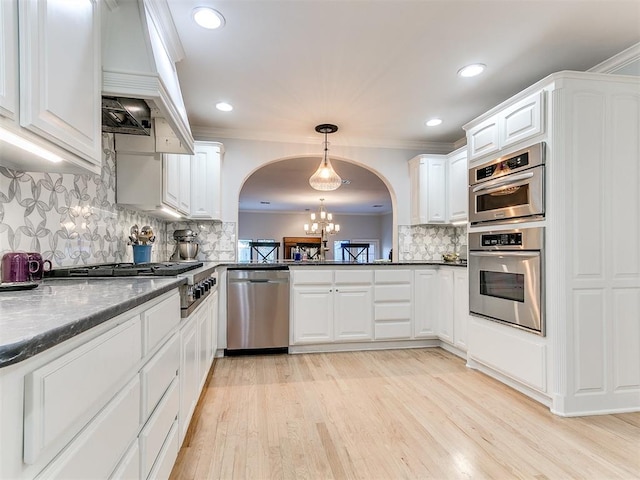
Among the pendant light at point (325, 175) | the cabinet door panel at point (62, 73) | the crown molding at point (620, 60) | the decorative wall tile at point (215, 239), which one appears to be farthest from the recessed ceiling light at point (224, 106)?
the crown molding at point (620, 60)

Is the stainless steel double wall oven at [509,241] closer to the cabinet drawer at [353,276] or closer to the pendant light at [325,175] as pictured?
the cabinet drawer at [353,276]

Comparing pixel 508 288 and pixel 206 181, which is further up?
pixel 206 181

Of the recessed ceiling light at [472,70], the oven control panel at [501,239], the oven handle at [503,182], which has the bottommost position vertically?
the oven control panel at [501,239]

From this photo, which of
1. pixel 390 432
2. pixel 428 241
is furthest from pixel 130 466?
pixel 428 241

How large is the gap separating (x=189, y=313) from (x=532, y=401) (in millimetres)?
2373

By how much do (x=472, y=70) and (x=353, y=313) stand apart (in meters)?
2.44

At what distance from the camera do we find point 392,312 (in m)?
3.72

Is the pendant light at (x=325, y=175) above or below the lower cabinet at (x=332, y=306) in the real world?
above

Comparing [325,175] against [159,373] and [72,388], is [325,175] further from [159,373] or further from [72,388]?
[72,388]

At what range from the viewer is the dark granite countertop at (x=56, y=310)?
0.59 meters

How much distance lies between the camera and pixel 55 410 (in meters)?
0.66

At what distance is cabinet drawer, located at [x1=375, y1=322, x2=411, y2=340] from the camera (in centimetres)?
369

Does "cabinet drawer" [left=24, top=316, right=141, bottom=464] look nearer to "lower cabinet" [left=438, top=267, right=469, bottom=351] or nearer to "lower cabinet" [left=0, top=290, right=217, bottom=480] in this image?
"lower cabinet" [left=0, top=290, right=217, bottom=480]

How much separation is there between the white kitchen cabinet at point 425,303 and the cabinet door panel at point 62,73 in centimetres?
319
